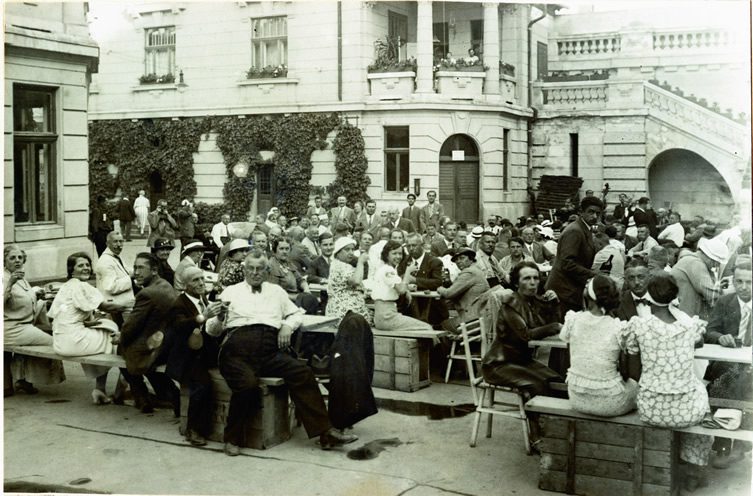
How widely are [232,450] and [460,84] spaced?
47.3 feet

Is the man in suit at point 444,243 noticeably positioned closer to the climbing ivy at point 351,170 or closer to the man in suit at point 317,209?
the man in suit at point 317,209

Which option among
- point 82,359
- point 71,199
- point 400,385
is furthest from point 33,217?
point 400,385

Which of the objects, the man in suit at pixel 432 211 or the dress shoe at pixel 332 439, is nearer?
the dress shoe at pixel 332 439

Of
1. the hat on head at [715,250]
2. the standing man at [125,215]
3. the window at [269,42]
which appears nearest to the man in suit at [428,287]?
the hat on head at [715,250]

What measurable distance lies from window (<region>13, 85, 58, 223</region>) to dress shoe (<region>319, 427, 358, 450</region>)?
25.5 ft

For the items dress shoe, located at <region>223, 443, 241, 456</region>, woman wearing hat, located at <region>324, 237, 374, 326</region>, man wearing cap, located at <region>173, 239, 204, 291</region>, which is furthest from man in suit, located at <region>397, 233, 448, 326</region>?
dress shoe, located at <region>223, 443, 241, 456</region>

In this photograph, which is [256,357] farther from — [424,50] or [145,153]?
[145,153]

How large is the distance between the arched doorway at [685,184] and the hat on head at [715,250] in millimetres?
9661

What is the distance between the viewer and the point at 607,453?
536 cm

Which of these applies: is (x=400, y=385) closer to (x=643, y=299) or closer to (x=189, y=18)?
(x=643, y=299)

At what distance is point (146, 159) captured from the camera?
19547 mm

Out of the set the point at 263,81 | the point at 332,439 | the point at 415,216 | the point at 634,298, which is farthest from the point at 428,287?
the point at 263,81

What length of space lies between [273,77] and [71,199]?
218 inches

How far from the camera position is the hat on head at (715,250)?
7863 mm
